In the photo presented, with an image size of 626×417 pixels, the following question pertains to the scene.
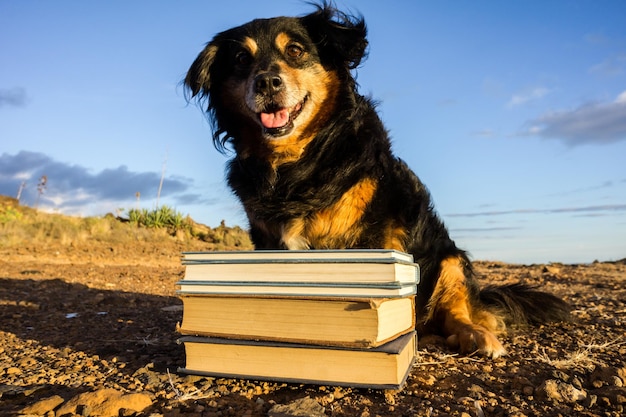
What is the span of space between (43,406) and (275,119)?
7.50 feet

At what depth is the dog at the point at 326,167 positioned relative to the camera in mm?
3113

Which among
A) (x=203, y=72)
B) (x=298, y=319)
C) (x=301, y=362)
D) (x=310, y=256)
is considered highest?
(x=203, y=72)

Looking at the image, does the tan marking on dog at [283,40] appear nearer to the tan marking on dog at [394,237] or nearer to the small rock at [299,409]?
the tan marking on dog at [394,237]

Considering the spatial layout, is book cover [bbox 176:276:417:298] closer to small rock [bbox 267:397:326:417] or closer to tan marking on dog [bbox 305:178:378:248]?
small rock [bbox 267:397:326:417]

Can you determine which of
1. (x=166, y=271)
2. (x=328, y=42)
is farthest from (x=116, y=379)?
(x=166, y=271)

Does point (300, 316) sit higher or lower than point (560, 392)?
higher

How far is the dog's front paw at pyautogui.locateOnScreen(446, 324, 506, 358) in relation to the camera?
9.27ft

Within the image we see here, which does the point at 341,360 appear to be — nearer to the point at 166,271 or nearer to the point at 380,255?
the point at 380,255

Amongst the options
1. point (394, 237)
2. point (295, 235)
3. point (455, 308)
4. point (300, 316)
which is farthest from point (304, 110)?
point (300, 316)

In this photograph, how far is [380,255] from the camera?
202cm

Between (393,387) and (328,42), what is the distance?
2.58m

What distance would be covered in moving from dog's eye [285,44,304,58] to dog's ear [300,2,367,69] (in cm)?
15

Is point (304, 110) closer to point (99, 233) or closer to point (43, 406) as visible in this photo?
point (43, 406)

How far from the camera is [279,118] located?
358 cm
